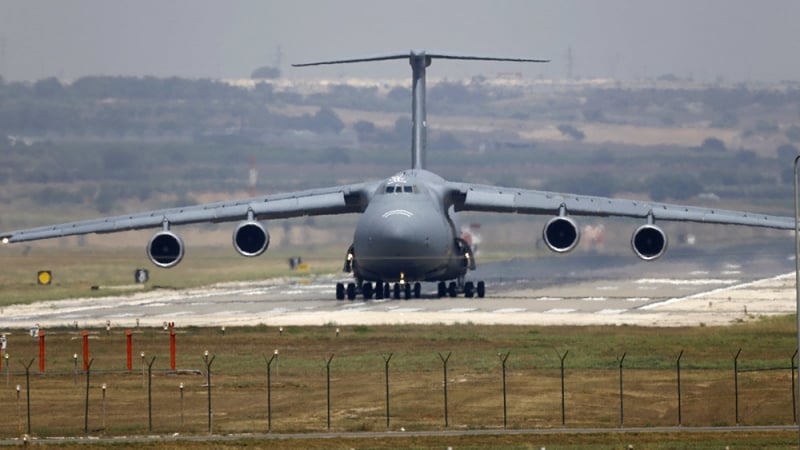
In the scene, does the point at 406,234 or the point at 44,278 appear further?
the point at 44,278

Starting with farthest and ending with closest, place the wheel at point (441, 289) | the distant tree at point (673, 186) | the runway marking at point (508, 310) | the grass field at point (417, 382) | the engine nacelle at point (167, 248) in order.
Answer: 1. the distant tree at point (673, 186)
2. the wheel at point (441, 289)
3. the engine nacelle at point (167, 248)
4. the runway marking at point (508, 310)
5. the grass field at point (417, 382)

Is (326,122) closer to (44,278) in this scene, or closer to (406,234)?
(44,278)

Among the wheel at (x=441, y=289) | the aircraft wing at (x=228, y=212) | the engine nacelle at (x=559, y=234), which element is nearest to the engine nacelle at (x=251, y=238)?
the aircraft wing at (x=228, y=212)

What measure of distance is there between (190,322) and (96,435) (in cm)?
1590

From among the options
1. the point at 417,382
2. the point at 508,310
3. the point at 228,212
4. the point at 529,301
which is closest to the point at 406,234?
the point at 508,310

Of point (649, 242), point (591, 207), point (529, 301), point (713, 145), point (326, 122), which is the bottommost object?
point (529, 301)

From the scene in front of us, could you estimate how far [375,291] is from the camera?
45.4 m

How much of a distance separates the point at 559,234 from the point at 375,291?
19.8 ft

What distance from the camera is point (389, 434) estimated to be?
869 inches

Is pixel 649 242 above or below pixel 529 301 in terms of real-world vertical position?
above

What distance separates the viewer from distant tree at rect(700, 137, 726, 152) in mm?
61094

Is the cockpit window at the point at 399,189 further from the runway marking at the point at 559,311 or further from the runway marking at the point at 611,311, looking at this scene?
the runway marking at the point at 611,311

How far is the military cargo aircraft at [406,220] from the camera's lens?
41.2 metres

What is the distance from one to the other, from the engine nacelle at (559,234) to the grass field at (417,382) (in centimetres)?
593
